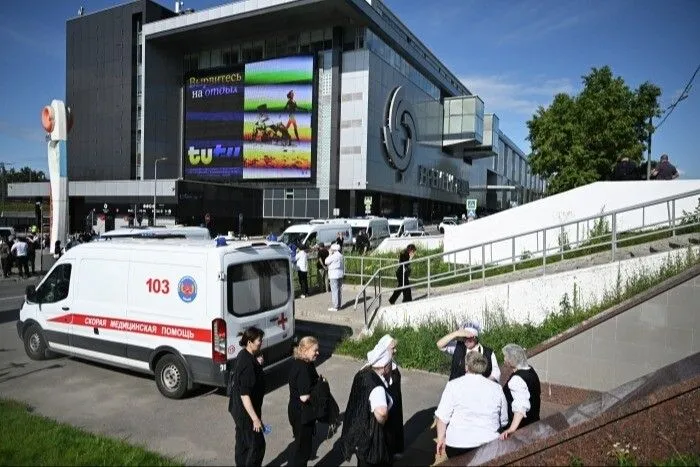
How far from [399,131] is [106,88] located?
3553cm

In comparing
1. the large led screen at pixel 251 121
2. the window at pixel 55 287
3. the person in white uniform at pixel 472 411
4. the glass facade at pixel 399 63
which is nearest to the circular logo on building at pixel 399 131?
the glass facade at pixel 399 63

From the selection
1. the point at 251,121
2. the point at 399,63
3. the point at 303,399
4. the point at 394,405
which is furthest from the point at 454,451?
the point at 399,63

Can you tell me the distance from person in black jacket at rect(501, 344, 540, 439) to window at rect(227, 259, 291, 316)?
145 inches

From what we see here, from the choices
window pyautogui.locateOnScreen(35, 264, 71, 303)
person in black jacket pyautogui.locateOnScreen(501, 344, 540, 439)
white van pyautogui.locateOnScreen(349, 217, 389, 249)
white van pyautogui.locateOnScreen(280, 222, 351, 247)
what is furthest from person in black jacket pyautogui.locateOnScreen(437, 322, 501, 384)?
white van pyautogui.locateOnScreen(349, 217, 389, 249)

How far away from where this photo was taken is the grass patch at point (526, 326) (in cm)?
736

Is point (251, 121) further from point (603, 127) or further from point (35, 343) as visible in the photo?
point (35, 343)

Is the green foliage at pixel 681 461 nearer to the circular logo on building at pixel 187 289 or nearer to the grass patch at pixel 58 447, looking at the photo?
the grass patch at pixel 58 447

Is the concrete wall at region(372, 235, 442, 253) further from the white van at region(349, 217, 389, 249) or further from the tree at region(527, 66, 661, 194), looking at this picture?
the tree at region(527, 66, 661, 194)

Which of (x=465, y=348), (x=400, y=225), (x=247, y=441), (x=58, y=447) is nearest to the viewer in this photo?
(x=247, y=441)

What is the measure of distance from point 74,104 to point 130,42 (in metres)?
11.2

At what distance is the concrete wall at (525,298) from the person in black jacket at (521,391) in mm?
3945

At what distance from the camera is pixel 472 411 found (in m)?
3.76

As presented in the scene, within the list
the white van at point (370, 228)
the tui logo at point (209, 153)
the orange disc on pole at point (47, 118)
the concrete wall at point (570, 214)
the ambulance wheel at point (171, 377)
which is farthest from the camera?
the tui logo at point (209, 153)

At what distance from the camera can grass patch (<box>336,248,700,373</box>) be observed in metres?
7.36
